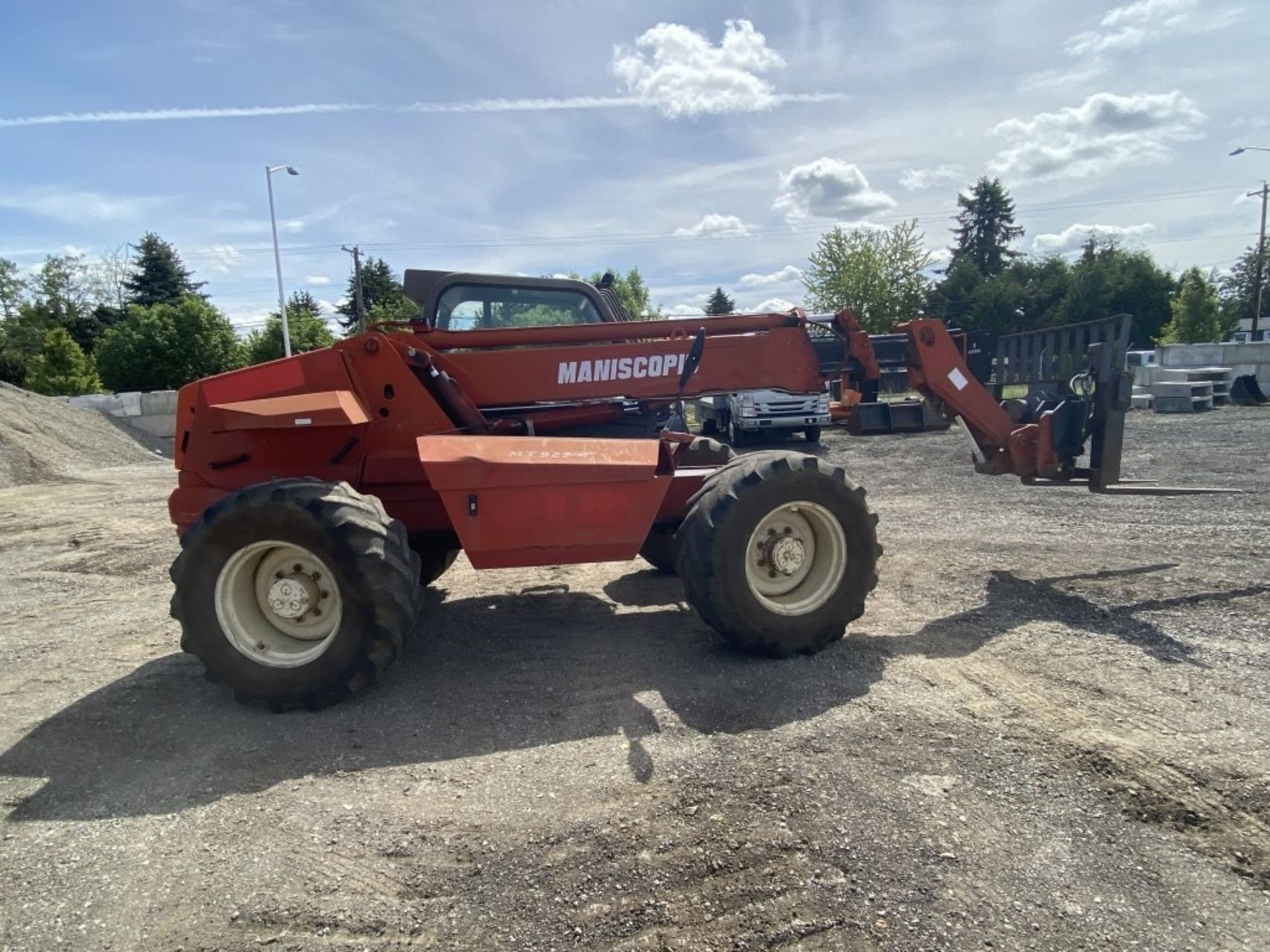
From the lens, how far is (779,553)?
4.84 m

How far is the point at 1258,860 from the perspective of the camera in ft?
9.24

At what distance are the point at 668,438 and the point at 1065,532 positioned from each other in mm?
4683

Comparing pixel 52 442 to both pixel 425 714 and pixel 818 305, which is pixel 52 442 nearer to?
pixel 425 714

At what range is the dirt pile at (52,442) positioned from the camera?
15.5 metres

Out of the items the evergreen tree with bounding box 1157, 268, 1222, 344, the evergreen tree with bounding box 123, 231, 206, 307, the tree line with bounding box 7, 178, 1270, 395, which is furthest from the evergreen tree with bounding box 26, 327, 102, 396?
the evergreen tree with bounding box 1157, 268, 1222, 344

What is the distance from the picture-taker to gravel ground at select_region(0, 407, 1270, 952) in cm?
266

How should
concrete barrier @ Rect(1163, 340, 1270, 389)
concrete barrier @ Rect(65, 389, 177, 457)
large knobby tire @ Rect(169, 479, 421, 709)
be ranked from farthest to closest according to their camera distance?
concrete barrier @ Rect(1163, 340, 1270, 389), concrete barrier @ Rect(65, 389, 177, 457), large knobby tire @ Rect(169, 479, 421, 709)

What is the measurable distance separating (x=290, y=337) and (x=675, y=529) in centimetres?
3114

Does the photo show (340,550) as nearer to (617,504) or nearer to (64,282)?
(617,504)

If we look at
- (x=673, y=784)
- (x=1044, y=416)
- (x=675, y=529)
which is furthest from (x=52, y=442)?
(x=1044, y=416)

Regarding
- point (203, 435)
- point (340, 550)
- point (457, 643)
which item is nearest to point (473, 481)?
point (340, 550)

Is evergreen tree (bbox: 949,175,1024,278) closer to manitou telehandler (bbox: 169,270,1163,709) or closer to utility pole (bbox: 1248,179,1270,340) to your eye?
utility pole (bbox: 1248,179,1270,340)

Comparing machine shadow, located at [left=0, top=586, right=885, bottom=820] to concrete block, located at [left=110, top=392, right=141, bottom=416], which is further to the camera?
concrete block, located at [left=110, top=392, right=141, bottom=416]

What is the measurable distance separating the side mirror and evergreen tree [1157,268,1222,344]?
1950 inches
